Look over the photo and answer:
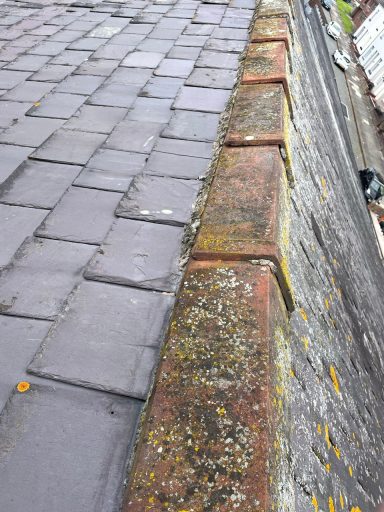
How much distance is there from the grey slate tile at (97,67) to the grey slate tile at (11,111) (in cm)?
70

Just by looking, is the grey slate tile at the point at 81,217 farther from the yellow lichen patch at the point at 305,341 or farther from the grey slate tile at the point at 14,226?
the yellow lichen patch at the point at 305,341

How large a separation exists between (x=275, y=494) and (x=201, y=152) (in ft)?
6.34

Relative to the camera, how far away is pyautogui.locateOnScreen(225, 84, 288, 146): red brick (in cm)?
228

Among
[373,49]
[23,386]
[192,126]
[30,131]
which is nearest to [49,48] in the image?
[30,131]

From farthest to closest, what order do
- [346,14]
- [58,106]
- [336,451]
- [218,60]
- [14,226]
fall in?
[346,14] → [218,60] → [58,106] → [14,226] → [336,451]

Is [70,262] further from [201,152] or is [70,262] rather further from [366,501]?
[366,501]

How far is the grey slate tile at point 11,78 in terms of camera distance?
321 cm

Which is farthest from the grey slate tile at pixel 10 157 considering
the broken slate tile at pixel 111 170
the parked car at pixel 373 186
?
the parked car at pixel 373 186

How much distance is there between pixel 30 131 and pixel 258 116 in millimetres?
1575

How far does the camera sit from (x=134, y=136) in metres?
2.61

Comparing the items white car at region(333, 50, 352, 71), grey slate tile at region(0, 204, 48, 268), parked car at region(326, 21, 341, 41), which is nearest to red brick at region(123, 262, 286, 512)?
grey slate tile at region(0, 204, 48, 268)

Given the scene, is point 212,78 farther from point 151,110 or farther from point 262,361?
point 262,361

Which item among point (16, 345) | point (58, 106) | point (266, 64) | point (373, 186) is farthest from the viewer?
point (373, 186)

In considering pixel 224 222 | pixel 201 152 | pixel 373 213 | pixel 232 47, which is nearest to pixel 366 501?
pixel 224 222
